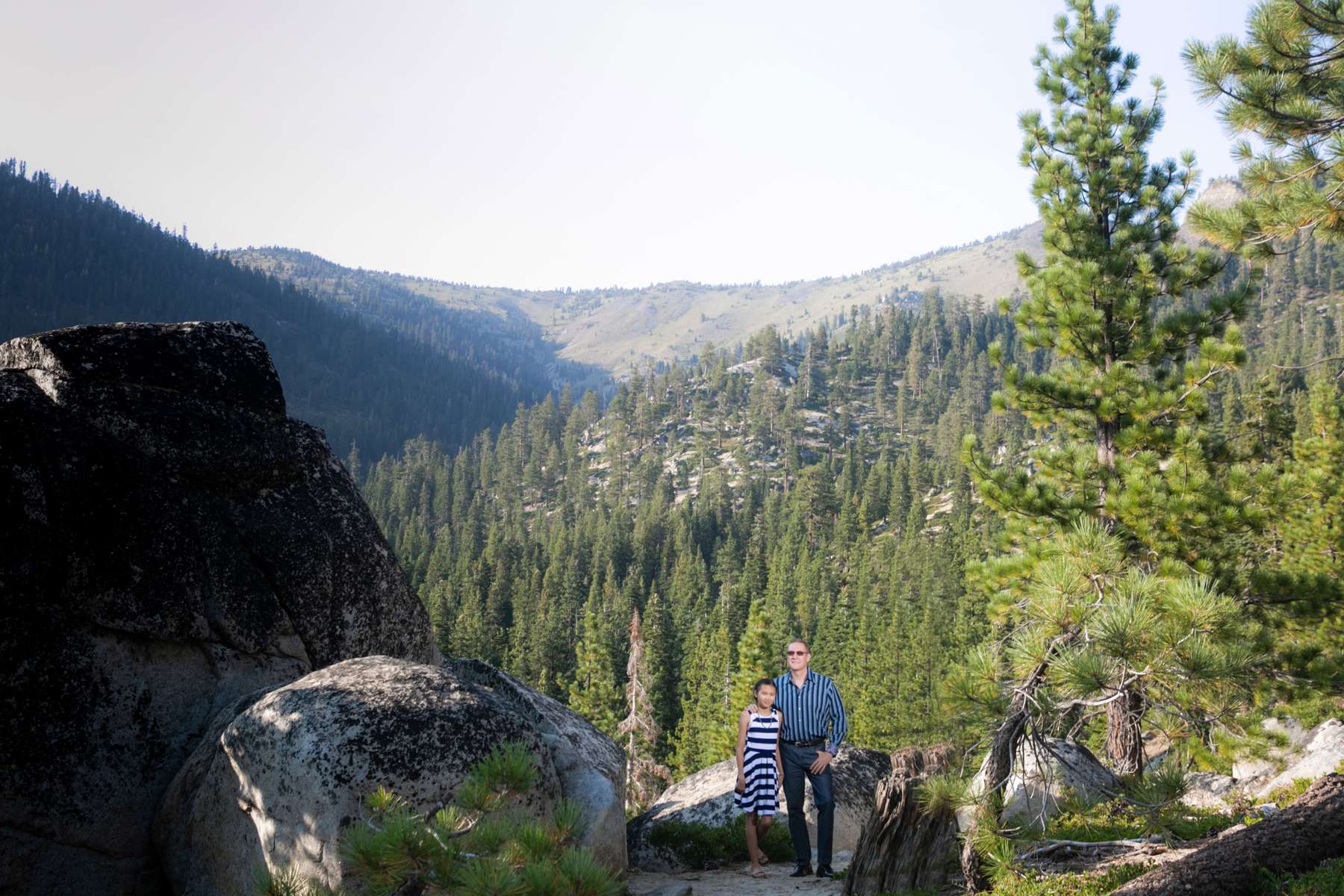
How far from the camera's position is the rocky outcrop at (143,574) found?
25.4 feet

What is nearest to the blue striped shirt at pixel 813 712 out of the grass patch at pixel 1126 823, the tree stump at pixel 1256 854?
the grass patch at pixel 1126 823

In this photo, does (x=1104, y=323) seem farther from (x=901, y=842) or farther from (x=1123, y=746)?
(x=901, y=842)

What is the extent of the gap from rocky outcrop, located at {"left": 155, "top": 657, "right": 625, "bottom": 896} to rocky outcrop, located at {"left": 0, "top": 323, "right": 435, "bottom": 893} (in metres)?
0.84

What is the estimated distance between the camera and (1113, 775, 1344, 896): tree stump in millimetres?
5656

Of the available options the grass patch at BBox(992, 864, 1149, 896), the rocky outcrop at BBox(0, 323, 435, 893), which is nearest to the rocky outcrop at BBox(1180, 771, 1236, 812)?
the grass patch at BBox(992, 864, 1149, 896)

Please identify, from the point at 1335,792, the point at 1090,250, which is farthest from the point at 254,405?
the point at 1090,250

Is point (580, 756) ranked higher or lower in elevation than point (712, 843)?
higher

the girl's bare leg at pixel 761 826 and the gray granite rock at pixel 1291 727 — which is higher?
the girl's bare leg at pixel 761 826

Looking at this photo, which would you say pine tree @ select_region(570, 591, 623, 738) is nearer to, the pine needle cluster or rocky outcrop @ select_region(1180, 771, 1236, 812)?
rocky outcrop @ select_region(1180, 771, 1236, 812)

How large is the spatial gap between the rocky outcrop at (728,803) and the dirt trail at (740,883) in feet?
3.36

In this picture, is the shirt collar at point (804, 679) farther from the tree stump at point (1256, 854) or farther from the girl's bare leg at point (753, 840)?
the tree stump at point (1256, 854)

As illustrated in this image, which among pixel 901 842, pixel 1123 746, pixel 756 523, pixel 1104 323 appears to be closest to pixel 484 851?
pixel 901 842

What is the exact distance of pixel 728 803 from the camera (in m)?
13.6

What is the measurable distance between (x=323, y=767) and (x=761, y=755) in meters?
4.43
